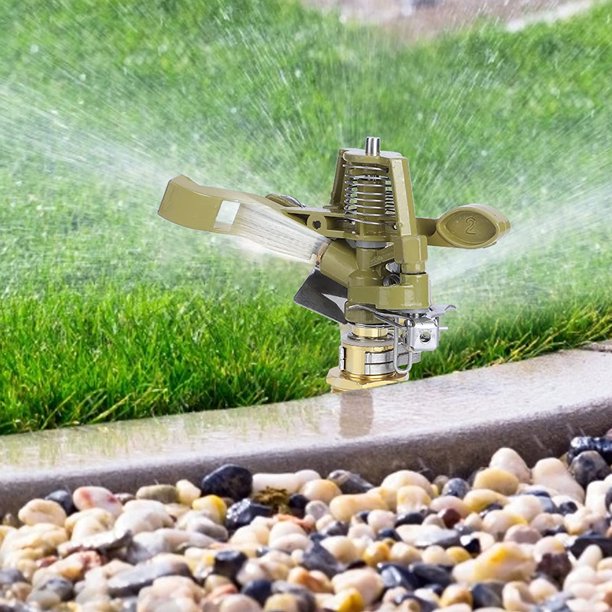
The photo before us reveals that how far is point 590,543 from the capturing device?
2088mm

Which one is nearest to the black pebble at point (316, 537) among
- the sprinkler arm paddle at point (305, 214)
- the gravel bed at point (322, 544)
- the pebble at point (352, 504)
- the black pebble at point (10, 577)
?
the gravel bed at point (322, 544)

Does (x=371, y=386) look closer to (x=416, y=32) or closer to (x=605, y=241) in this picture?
(x=605, y=241)

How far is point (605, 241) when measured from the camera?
14.5 feet

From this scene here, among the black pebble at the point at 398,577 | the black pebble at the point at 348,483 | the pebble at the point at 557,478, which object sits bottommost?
the black pebble at the point at 398,577

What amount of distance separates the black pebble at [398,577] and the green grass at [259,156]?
981 millimetres

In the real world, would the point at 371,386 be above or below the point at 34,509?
above

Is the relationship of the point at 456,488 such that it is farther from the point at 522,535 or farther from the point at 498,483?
the point at 522,535

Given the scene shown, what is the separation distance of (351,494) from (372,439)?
146 millimetres

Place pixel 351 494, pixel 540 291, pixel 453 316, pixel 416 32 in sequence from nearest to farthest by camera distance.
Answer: pixel 351 494, pixel 453 316, pixel 540 291, pixel 416 32

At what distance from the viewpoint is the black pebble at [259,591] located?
6.19ft

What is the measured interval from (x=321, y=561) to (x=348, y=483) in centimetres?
35

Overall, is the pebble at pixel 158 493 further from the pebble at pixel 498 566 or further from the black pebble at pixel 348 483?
the pebble at pixel 498 566

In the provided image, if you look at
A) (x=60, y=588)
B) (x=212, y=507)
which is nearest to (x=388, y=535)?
(x=212, y=507)

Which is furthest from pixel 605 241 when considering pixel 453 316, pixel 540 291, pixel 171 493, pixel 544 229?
pixel 171 493
